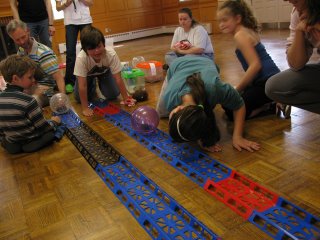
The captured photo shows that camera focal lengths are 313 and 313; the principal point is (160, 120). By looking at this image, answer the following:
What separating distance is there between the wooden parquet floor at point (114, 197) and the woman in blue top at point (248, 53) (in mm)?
141

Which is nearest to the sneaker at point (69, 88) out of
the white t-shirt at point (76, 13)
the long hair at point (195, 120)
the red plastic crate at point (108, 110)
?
the white t-shirt at point (76, 13)

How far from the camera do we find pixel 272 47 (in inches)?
185

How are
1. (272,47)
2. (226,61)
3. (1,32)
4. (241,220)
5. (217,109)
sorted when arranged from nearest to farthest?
1. (241,220)
2. (217,109)
3. (226,61)
4. (272,47)
5. (1,32)

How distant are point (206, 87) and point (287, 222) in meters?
0.78

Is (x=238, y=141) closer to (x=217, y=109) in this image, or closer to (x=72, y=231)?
(x=217, y=109)

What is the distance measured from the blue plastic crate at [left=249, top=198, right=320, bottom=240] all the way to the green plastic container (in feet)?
6.77

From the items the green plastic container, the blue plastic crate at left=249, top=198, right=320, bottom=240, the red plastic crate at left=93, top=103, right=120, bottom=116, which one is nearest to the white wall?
the green plastic container

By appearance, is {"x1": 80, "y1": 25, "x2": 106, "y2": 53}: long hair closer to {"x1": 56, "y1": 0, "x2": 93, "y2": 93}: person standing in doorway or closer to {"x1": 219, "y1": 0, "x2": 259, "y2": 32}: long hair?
{"x1": 219, "y1": 0, "x2": 259, "y2": 32}: long hair

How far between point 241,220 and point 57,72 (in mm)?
2335

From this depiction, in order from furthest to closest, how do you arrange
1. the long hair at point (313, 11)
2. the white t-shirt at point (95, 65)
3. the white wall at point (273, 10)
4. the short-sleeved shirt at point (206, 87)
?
1. the white wall at point (273, 10)
2. the white t-shirt at point (95, 65)
3. the short-sleeved shirt at point (206, 87)
4. the long hair at point (313, 11)

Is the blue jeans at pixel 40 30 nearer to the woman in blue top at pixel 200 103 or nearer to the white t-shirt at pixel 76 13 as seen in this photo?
the white t-shirt at pixel 76 13

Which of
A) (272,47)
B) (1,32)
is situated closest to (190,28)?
(272,47)

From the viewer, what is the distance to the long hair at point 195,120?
1.46 m

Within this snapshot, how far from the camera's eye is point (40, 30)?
3396 mm
